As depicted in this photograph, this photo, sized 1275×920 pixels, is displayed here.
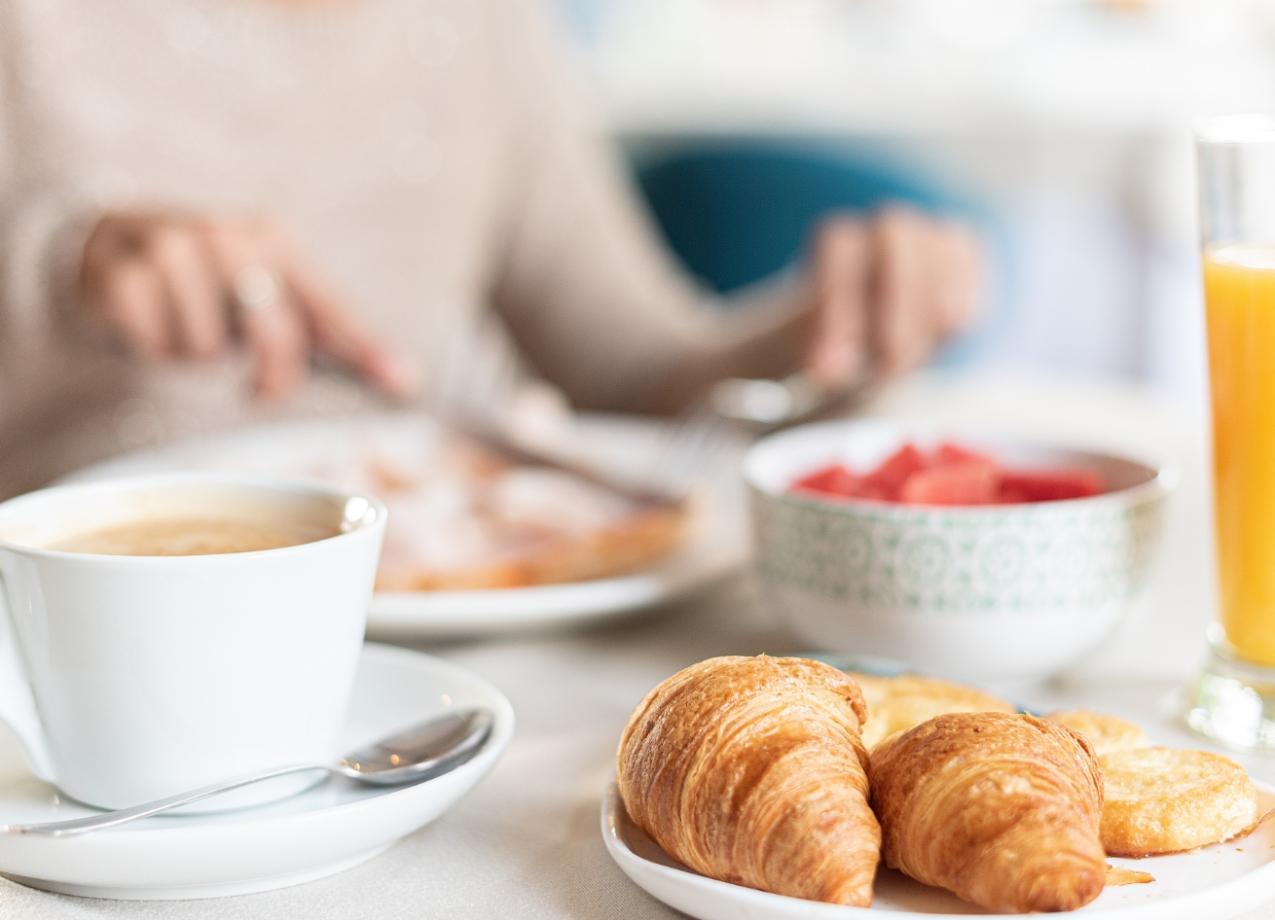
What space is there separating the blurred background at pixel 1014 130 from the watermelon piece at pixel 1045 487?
2624mm

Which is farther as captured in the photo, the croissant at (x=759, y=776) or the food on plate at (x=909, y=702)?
the food on plate at (x=909, y=702)

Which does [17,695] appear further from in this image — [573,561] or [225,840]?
[573,561]

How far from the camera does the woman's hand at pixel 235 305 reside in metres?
0.86

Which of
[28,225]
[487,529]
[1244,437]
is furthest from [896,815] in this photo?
[28,225]

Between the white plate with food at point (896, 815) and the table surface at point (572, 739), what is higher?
the white plate with food at point (896, 815)

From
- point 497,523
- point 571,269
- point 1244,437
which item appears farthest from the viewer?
point 571,269

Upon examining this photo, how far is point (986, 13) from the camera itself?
154 inches

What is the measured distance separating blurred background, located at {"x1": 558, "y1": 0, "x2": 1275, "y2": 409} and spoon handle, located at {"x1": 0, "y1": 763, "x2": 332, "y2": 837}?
290 cm

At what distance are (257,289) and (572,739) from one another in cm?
41

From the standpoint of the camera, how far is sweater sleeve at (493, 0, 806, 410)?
1565mm

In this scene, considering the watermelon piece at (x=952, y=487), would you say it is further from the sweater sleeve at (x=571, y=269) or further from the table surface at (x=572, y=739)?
the sweater sleeve at (x=571, y=269)

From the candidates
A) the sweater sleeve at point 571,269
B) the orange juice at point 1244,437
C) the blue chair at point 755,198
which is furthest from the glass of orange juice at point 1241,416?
the blue chair at point 755,198

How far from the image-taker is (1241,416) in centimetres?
59

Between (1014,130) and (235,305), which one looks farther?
(1014,130)
